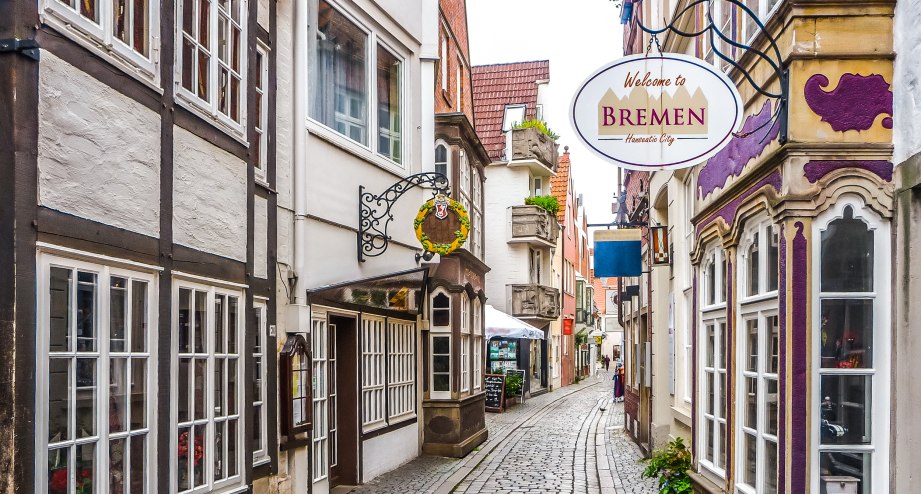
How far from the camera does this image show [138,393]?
256 inches

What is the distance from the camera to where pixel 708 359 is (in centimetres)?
866

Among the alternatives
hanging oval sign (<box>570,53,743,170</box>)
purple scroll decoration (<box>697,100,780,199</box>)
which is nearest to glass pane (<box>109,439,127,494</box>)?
hanging oval sign (<box>570,53,743,170</box>)

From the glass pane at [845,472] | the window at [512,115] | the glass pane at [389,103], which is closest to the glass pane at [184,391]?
the glass pane at [845,472]

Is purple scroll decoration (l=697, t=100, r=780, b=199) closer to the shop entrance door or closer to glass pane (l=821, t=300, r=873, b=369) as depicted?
glass pane (l=821, t=300, r=873, b=369)

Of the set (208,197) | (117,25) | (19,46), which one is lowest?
(208,197)

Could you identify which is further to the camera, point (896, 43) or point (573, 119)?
point (573, 119)

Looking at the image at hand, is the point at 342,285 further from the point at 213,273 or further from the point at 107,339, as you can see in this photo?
the point at 107,339

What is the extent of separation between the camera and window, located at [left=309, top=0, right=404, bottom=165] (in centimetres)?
1238

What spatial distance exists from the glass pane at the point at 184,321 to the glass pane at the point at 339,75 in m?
4.97

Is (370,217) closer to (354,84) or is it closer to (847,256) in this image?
(354,84)

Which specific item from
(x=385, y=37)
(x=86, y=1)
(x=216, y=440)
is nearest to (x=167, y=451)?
(x=216, y=440)

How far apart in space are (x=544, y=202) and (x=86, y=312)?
31653 millimetres

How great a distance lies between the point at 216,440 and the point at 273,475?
6.74ft

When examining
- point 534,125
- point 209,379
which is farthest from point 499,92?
point 209,379
